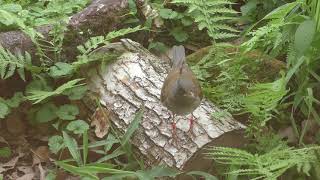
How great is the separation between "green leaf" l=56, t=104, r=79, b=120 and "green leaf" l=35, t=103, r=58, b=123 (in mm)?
55

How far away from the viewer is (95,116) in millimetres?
4477

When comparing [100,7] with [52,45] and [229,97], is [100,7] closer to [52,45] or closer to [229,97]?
[52,45]

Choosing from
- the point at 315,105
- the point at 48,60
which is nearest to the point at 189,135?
the point at 315,105

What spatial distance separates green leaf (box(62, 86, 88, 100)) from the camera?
455 cm

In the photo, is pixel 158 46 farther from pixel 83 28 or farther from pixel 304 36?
pixel 304 36

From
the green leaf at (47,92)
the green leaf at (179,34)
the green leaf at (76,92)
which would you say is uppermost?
the green leaf at (179,34)

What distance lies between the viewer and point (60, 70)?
15.2 ft

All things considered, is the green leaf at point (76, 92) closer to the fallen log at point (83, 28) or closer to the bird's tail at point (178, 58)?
the fallen log at point (83, 28)

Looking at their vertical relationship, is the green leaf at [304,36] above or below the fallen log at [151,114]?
above

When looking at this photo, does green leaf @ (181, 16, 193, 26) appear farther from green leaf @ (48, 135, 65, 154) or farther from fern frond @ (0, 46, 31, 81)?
green leaf @ (48, 135, 65, 154)

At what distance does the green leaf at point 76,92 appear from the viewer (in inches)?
179

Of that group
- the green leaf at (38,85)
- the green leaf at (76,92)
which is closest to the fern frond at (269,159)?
the green leaf at (76,92)

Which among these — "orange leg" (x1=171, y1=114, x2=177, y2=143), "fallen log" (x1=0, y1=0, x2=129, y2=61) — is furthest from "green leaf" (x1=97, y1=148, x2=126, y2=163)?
"fallen log" (x1=0, y1=0, x2=129, y2=61)

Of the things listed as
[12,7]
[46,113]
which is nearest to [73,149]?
[46,113]
